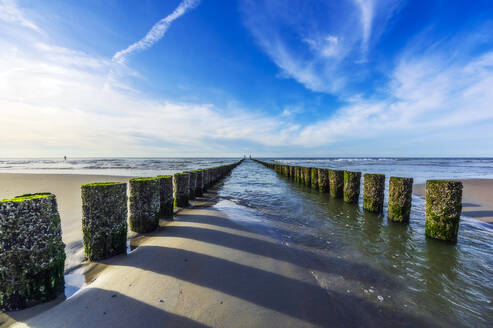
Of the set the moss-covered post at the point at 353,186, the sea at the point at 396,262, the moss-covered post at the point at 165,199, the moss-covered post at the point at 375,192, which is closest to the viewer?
the sea at the point at 396,262

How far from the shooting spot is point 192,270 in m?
3.23

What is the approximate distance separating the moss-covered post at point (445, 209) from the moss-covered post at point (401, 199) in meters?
1.12

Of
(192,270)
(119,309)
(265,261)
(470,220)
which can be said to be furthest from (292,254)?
(470,220)

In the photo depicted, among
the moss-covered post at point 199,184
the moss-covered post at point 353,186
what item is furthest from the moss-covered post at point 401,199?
the moss-covered post at point 199,184

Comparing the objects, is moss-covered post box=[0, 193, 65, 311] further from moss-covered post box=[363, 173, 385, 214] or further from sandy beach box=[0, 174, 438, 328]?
moss-covered post box=[363, 173, 385, 214]

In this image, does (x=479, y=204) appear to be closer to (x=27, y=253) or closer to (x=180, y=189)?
(x=180, y=189)

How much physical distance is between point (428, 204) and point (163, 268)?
6.22 metres

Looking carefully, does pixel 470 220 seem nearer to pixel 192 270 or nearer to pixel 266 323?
pixel 266 323

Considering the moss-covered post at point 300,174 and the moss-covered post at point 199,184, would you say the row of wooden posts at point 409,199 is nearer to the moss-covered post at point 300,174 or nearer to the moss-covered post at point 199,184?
the moss-covered post at point 199,184

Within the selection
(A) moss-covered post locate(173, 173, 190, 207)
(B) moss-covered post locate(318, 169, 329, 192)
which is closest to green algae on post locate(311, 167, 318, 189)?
(B) moss-covered post locate(318, 169, 329, 192)

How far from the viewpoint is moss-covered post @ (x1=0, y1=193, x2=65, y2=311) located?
2.39 metres

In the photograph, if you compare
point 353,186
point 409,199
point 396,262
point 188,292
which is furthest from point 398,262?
point 353,186

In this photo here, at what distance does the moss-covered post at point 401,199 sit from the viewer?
6.20 meters

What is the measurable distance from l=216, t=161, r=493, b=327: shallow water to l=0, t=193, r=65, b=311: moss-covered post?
3.74 meters
